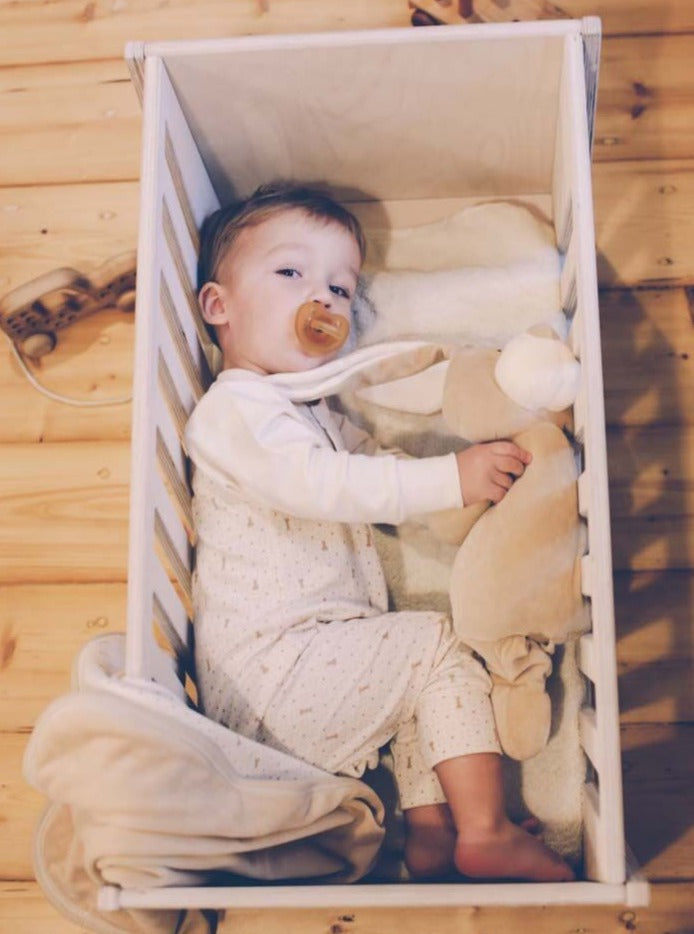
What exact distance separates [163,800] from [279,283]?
54 centimetres

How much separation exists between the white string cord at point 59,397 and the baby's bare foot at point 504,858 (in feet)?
2.31

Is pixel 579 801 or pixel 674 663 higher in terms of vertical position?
pixel 674 663

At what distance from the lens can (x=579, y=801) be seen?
103 centimetres

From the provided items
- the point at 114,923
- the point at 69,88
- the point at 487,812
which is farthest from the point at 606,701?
the point at 69,88

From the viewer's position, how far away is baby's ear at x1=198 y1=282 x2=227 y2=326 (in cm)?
113

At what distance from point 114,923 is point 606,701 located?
1.58 feet

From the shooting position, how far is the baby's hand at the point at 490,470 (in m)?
0.99

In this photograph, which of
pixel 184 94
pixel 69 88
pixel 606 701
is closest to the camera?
pixel 606 701

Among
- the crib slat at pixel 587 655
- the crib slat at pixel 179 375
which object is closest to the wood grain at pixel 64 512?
the crib slat at pixel 179 375

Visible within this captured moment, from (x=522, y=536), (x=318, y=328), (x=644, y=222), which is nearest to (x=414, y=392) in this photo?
(x=318, y=328)

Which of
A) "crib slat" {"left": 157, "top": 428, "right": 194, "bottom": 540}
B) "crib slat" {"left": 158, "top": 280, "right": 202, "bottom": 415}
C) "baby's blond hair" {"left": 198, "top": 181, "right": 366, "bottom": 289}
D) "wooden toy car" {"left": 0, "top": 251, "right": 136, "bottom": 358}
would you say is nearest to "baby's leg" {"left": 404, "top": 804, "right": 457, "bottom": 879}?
"crib slat" {"left": 157, "top": 428, "right": 194, "bottom": 540}

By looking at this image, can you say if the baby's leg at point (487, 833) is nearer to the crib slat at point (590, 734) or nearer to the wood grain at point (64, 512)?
the crib slat at point (590, 734)

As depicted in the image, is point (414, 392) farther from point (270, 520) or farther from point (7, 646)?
point (7, 646)

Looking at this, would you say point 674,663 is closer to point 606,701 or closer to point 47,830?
point 606,701
